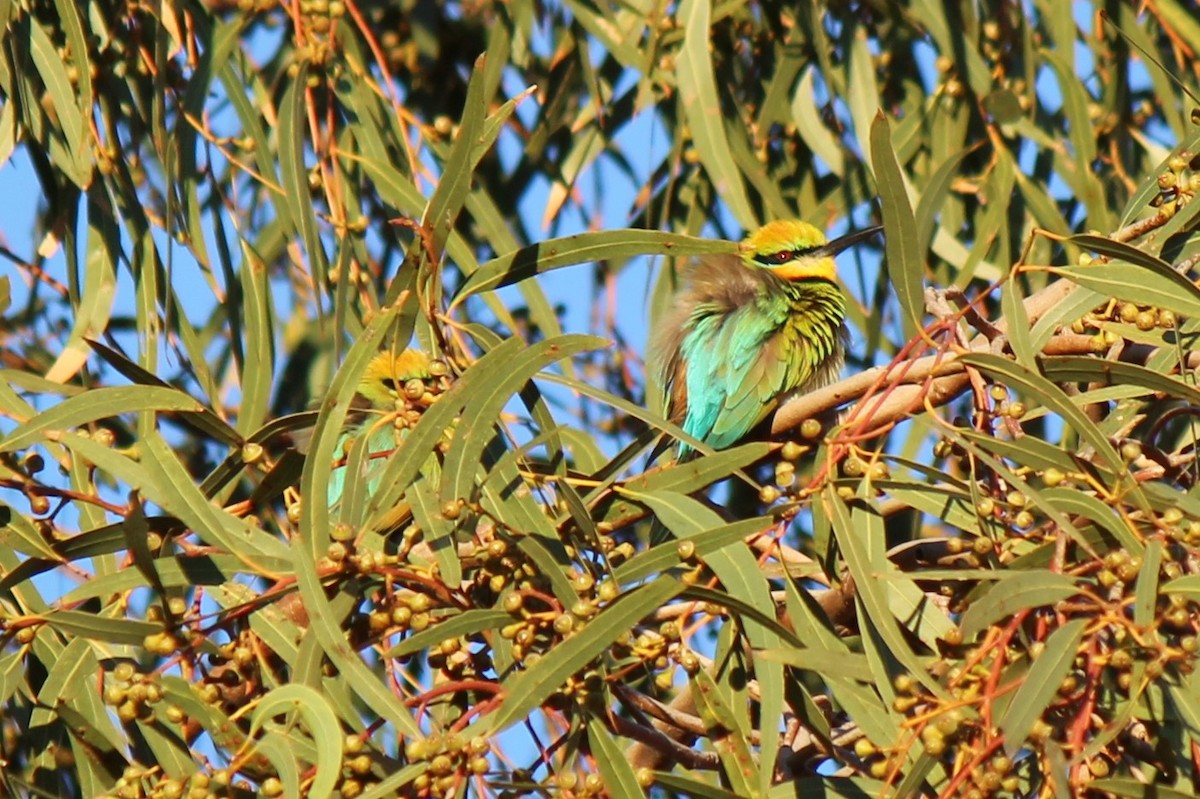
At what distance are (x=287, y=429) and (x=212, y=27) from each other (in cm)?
131

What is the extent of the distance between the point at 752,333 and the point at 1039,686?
1.80 meters

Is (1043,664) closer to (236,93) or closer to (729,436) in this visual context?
(729,436)

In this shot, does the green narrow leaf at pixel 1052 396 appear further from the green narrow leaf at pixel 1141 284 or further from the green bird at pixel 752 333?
the green bird at pixel 752 333

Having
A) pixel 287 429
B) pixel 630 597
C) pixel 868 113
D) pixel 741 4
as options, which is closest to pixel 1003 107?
pixel 868 113

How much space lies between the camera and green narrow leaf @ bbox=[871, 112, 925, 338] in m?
1.74

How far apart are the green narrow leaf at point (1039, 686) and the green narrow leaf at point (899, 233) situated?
0.45m

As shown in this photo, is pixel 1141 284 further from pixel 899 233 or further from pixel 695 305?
pixel 695 305

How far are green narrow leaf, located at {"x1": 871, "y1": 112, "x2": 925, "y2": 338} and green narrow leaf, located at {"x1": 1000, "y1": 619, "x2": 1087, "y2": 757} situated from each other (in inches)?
17.6

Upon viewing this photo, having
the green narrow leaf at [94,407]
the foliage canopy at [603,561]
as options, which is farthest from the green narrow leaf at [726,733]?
the green narrow leaf at [94,407]

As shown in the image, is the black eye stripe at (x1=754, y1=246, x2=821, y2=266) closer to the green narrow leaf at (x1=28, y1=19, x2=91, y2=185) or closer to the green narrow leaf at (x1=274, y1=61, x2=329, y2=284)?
the green narrow leaf at (x1=274, y1=61, x2=329, y2=284)

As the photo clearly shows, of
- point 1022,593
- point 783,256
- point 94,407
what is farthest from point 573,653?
point 783,256

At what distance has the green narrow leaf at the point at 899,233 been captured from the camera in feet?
5.70

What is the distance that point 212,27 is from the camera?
3.10 m

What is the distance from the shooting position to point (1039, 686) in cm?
147
